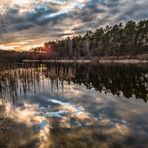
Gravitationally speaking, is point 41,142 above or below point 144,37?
below

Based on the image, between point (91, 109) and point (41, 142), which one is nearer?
point (41, 142)

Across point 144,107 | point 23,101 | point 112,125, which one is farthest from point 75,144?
point 23,101

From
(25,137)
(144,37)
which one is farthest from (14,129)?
(144,37)

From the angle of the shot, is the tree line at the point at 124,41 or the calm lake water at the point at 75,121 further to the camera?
the tree line at the point at 124,41

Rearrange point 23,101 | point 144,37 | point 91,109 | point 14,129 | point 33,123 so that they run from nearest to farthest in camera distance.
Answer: point 14,129 → point 33,123 → point 91,109 → point 23,101 → point 144,37

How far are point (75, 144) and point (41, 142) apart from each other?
2292 mm

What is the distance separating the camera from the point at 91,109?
30234mm

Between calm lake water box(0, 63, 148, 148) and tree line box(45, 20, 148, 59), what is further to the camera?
tree line box(45, 20, 148, 59)

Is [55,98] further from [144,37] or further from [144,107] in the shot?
[144,37]

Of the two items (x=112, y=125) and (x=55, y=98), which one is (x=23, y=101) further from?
(x=112, y=125)

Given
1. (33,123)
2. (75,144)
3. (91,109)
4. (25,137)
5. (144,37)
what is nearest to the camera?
(75,144)

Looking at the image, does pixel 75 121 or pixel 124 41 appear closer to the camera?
pixel 75 121

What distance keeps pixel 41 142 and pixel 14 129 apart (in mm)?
3922

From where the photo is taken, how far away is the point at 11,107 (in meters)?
31.7
